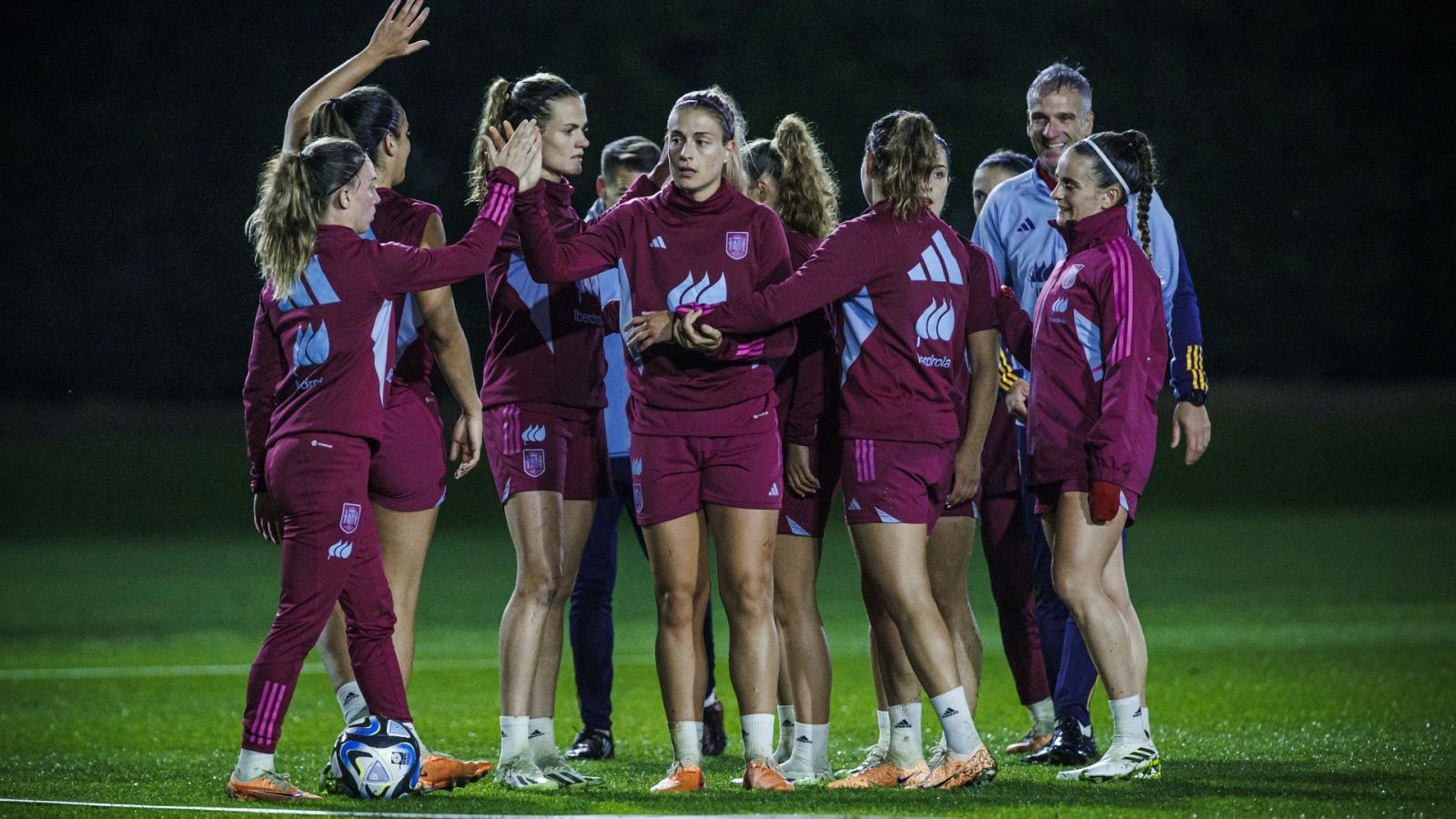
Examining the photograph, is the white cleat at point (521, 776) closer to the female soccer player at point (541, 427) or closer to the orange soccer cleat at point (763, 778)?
the female soccer player at point (541, 427)

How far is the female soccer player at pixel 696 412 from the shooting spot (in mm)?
4574

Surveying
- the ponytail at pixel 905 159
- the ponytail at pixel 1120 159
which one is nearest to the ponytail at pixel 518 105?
the ponytail at pixel 905 159

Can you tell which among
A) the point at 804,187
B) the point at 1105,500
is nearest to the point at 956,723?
the point at 1105,500

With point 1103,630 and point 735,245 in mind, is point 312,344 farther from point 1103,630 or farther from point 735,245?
point 1103,630

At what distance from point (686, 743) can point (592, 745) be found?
1.34 meters

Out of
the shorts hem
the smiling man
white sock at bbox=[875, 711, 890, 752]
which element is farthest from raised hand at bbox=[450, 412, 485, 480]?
the smiling man

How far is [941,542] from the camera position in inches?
208

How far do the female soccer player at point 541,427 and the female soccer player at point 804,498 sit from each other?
61 cm

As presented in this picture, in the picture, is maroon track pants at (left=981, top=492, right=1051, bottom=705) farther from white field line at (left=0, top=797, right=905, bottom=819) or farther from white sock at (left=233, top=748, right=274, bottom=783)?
white sock at (left=233, top=748, right=274, bottom=783)

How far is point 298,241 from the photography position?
4371 millimetres

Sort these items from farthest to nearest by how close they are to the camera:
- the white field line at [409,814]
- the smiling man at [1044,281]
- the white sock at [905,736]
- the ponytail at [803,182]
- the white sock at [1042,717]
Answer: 1. the white sock at [1042,717]
2. the smiling man at [1044,281]
3. the ponytail at [803,182]
4. the white sock at [905,736]
5. the white field line at [409,814]

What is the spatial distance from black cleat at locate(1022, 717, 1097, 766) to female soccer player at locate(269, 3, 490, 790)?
73.5 inches

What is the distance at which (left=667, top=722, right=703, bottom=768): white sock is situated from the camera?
4.55m

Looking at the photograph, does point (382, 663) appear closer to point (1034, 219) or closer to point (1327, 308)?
point (1034, 219)
